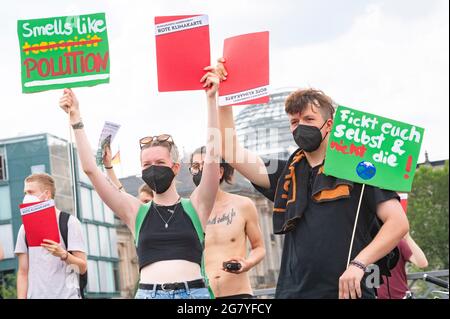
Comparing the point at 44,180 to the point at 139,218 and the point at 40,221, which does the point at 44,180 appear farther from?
the point at 139,218

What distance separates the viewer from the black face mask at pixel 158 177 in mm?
5977

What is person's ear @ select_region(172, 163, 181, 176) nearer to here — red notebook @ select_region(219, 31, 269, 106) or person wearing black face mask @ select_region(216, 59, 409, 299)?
person wearing black face mask @ select_region(216, 59, 409, 299)

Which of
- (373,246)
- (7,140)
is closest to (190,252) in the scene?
(373,246)

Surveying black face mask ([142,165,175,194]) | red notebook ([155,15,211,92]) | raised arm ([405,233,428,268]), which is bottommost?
raised arm ([405,233,428,268])

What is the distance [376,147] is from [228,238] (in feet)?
4.81

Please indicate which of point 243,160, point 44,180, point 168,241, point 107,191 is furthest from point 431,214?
point 168,241

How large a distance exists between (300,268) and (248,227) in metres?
1.63

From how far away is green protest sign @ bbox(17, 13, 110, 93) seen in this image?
668 cm

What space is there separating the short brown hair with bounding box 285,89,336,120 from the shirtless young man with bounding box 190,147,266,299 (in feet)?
3.39

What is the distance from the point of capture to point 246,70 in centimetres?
649

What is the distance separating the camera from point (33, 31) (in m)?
6.77

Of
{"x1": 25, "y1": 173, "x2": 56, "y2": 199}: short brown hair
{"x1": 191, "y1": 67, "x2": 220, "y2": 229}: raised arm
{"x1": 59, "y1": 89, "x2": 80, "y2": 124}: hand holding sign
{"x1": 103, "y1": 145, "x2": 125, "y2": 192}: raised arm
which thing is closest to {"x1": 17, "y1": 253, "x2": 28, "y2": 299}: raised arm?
{"x1": 25, "y1": 173, "x2": 56, "y2": 199}: short brown hair

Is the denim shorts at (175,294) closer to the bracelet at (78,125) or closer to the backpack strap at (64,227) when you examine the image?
the bracelet at (78,125)

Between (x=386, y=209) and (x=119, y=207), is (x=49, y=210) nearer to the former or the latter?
(x=119, y=207)
